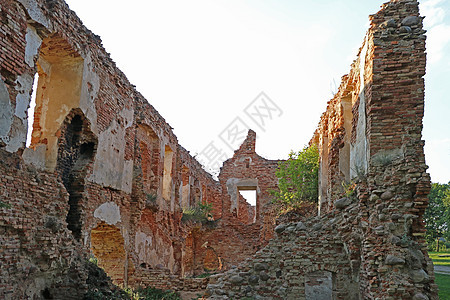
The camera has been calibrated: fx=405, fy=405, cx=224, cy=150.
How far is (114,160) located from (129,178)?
1030mm

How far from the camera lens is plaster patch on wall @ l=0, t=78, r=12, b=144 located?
19.2ft

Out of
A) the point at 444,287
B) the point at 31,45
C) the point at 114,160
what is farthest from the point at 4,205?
the point at 444,287

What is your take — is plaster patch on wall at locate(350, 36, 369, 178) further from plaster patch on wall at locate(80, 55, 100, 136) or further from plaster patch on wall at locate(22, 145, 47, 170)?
plaster patch on wall at locate(22, 145, 47, 170)

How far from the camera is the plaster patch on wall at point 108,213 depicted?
29.8 ft

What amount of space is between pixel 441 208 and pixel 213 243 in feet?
64.3

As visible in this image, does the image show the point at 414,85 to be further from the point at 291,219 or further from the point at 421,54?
the point at 291,219

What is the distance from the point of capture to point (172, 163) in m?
15.6

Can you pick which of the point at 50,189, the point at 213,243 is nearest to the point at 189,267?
the point at 213,243

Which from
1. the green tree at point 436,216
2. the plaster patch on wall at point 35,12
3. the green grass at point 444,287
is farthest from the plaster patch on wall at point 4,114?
the green tree at point 436,216

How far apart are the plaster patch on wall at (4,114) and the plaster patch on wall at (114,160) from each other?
2.79 m

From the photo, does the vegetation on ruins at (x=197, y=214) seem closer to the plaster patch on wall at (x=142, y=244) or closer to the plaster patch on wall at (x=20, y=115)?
the plaster patch on wall at (x=142, y=244)

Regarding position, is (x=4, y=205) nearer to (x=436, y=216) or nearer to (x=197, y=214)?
(x=197, y=214)

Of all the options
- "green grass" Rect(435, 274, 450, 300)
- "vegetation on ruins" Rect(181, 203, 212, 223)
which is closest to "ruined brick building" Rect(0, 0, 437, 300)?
"green grass" Rect(435, 274, 450, 300)

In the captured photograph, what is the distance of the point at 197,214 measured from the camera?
17781 millimetres
